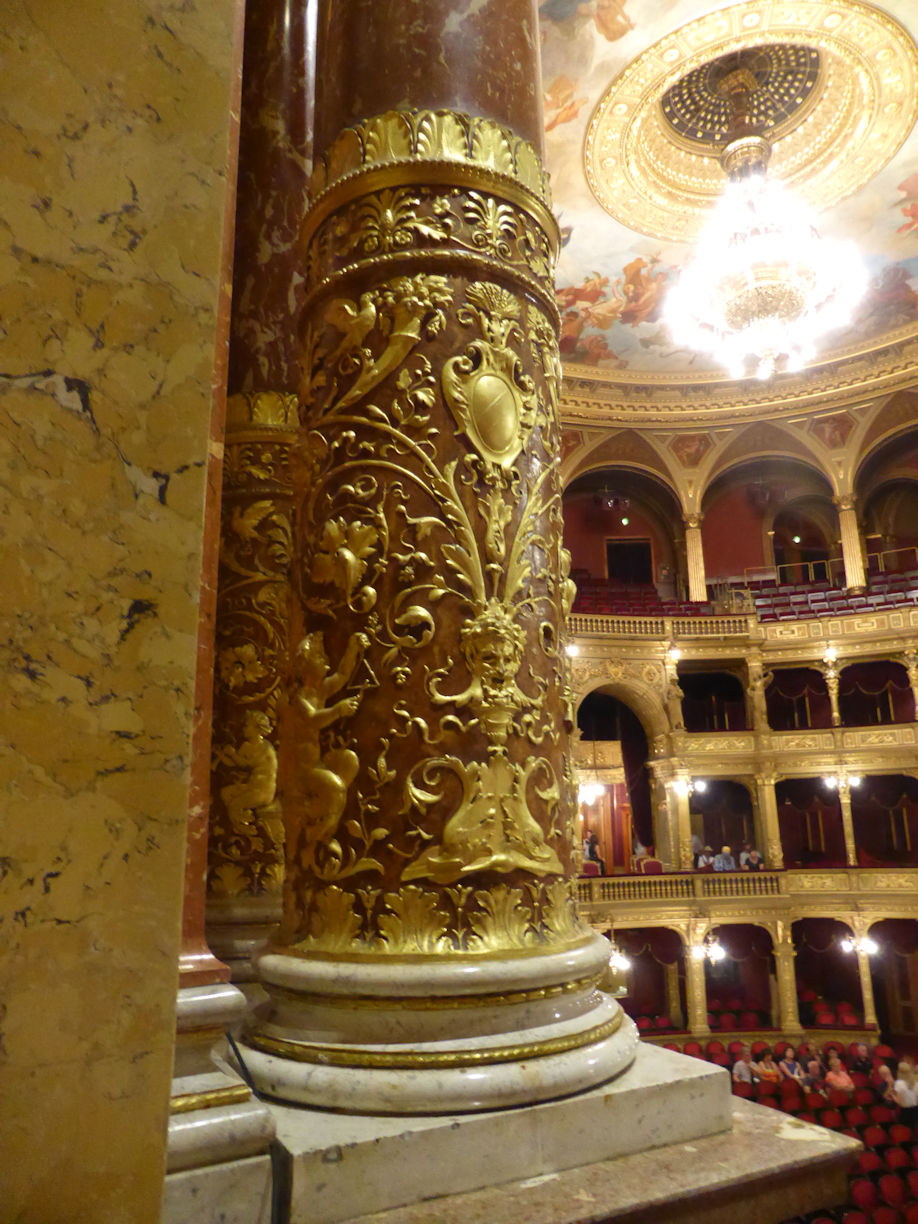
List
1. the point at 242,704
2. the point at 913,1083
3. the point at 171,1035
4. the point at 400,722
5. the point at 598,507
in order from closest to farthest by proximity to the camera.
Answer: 1. the point at 171,1035
2. the point at 400,722
3. the point at 242,704
4. the point at 913,1083
5. the point at 598,507

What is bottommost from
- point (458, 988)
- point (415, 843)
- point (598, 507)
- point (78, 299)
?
point (458, 988)

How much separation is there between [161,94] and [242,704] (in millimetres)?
1587

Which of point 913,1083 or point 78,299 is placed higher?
point 78,299

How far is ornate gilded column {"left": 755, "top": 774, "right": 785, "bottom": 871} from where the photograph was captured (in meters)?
16.9

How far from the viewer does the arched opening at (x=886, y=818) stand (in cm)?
1756

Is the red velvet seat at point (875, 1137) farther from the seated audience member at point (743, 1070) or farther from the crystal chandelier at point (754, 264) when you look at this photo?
the crystal chandelier at point (754, 264)

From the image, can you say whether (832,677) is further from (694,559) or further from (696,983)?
(696,983)

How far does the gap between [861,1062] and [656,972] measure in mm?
4788

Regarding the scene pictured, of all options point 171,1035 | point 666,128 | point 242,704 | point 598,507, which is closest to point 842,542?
point 598,507

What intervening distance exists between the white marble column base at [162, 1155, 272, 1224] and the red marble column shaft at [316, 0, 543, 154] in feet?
5.71

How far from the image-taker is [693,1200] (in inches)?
44.0

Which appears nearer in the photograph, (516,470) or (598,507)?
(516,470)

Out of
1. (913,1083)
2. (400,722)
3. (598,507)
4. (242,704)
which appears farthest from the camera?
(598,507)

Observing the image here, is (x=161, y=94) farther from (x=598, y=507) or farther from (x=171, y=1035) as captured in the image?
(x=598, y=507)
